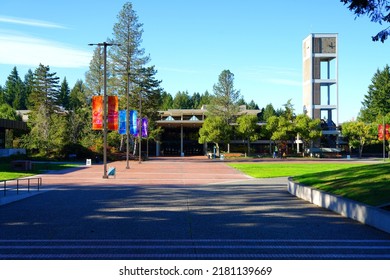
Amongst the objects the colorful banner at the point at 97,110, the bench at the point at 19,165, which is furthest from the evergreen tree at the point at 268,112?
the colorful banner at the point at 97,110

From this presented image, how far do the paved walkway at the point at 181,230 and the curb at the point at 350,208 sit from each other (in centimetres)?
25

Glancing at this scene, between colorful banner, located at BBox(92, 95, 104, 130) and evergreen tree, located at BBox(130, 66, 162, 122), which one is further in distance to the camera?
evergreen tree, located at BBox(130, 66, 162, 122)

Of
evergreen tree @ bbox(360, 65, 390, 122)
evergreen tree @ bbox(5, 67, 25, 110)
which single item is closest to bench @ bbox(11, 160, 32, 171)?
evergreen tree @ bbox(360, 65, 390, 122)

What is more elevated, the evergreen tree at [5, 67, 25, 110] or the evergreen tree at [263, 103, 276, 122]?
the evergreen tree at [5, 67, 25, 110]

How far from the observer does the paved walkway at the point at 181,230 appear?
745 cm

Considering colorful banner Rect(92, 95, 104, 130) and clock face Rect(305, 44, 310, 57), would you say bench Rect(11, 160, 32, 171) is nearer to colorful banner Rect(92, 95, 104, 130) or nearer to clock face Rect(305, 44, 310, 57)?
colorful banner Rect(92, 95, 104, 130)

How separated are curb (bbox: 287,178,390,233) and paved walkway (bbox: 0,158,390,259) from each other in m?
0.25

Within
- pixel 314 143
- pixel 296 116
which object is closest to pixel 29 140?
pixel 296 116

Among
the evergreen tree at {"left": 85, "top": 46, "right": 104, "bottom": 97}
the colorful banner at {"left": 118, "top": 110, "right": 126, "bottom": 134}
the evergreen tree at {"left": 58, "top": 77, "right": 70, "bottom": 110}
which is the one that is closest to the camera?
the colorful banner at {"left": 118, "top": 110, "right": 126, "bottom": 134}

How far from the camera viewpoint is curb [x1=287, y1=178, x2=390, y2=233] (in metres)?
9.80

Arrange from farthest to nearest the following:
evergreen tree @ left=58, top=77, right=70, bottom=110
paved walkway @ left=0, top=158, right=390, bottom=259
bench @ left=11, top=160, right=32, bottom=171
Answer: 1. evergreen tree @ left=58, top=77, right=70, bottom=110
2. bench @ left=11, top=160, right=32, bottom=171
3. paved walkway @ left=0, top=158, right=390, bottom=259

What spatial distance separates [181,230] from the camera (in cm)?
977

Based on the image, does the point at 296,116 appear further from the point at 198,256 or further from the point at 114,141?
the point at 198,256

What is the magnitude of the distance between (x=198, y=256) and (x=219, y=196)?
408 inches
